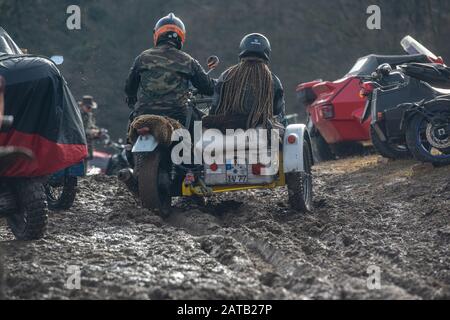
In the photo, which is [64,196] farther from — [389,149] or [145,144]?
[389,149]

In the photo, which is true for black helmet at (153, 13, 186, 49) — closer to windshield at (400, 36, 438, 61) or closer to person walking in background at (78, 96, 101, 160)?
windshield at (400, 36, 438, 61)

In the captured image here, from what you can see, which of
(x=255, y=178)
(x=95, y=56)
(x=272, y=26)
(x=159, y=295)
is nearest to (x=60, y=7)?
(x=95, y=56)

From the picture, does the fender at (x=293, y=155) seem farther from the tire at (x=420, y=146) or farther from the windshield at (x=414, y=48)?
the windshield at (x=414, y=48)

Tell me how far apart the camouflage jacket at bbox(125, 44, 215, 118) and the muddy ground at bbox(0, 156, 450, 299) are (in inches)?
41.8

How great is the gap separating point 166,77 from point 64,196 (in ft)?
5.37

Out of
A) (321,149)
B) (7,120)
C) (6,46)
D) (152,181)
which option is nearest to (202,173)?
(152,181)

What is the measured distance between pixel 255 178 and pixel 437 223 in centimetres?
189

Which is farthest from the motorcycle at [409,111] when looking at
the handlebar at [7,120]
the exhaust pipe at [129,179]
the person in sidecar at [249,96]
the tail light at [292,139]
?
the handlebar at [7,120]

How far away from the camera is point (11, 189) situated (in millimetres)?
8008

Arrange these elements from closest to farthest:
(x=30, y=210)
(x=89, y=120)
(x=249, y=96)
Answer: (x=30, y=210) < (x=249, y=96) < (x=89, y=120)

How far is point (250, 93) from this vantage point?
10039 millimetres

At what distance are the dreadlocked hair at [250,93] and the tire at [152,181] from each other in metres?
0.88

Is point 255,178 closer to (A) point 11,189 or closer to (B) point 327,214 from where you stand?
(B) point 327,214

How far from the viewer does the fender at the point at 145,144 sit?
31.1 ft
